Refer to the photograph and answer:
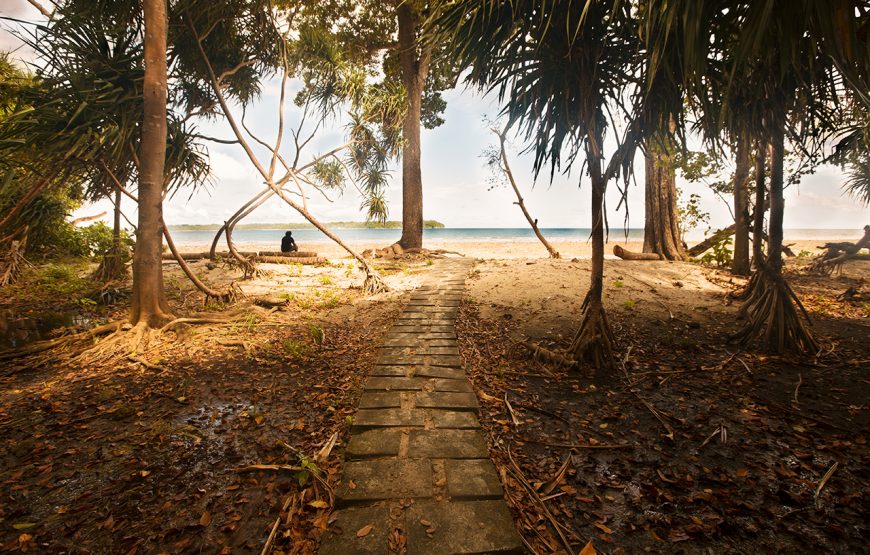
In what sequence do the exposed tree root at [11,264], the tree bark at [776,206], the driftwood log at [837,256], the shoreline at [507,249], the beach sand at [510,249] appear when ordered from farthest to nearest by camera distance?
the beach sand at [510,249] < the shoreline at [507,249] < the driftwood log at [837,256] < the exposed tree root at [11,264] < the tree bark at [776,206]

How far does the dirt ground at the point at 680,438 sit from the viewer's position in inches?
60.1

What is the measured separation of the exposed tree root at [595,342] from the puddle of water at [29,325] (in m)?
6.03

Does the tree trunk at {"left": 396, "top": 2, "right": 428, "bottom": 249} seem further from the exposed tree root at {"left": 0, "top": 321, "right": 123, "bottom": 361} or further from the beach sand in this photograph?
the exposed tree root at {"left": 0, "top": 321, "right": 123, "bottom": 361}

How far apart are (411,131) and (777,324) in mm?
10170

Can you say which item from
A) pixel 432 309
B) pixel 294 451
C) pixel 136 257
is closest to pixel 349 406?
pixel 294 451

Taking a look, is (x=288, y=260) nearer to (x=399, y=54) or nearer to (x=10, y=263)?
(x=10, y=263)

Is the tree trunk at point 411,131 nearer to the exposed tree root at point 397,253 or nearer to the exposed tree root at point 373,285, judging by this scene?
the exposed tree root at point 397,253

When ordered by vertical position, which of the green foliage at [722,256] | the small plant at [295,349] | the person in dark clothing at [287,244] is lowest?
the small plant at [295,349]

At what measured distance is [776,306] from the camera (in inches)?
138

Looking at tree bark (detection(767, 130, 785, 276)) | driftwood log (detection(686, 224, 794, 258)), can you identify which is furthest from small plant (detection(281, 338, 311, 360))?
driftwood log (detection(686, 224, 794, 258))

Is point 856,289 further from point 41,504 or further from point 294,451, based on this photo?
point 41,504

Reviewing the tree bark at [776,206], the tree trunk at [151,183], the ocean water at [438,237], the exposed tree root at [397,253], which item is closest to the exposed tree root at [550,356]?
the tree bark at [776,206]

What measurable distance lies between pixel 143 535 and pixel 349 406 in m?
1.28

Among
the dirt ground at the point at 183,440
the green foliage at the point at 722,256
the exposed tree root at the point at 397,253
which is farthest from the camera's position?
the exposed tree root at the point at 397,253
